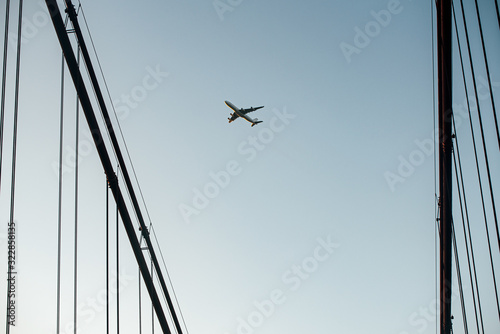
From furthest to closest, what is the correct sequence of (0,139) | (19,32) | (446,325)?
1. (446,325)
2. (19,32)
3. (0,139)

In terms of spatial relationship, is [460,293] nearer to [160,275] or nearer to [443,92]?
[443,92]

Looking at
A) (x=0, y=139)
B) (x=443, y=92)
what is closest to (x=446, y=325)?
(x=443, y=92)

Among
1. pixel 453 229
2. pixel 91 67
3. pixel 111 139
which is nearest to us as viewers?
pixel 91 67

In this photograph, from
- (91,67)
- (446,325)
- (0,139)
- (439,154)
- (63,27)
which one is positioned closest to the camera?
(0,139)

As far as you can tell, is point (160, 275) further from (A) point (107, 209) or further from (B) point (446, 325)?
(B) point (446, 325)

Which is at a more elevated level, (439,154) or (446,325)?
(439,154)

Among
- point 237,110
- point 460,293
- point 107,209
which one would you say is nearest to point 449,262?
point 460,293

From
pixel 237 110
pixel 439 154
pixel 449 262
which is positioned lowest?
pixel 449 262

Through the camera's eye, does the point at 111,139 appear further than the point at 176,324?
No

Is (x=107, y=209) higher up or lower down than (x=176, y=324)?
higher up
